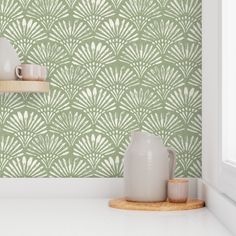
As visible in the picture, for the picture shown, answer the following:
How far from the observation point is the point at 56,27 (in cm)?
212

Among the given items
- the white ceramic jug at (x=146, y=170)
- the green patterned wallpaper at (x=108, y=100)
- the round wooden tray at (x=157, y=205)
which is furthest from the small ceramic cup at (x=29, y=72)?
the round wooden tray at (x=157, y=205)

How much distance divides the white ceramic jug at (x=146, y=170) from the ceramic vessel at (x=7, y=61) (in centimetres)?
51

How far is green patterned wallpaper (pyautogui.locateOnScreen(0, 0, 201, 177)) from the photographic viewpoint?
210 cm

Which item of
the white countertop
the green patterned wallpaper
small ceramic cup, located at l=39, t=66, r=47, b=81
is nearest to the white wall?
the green patterned wallpaper

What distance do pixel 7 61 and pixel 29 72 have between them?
9 centimetres

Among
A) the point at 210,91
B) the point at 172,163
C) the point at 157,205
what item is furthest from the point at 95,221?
the point at 210,91

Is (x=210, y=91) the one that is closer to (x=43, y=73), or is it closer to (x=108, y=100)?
(x=108, y=100)

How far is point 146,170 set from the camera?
183 cm

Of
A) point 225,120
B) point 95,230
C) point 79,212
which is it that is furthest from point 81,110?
point 95,230

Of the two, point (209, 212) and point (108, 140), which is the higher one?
point (108, 140)

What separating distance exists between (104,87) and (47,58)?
25 cm

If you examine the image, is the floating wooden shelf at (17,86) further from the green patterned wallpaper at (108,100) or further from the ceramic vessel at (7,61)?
the green patterned wallpaper at (108,100)

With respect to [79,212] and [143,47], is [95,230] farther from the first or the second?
[143,47]

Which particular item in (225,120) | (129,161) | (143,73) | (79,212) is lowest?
(79,212)
